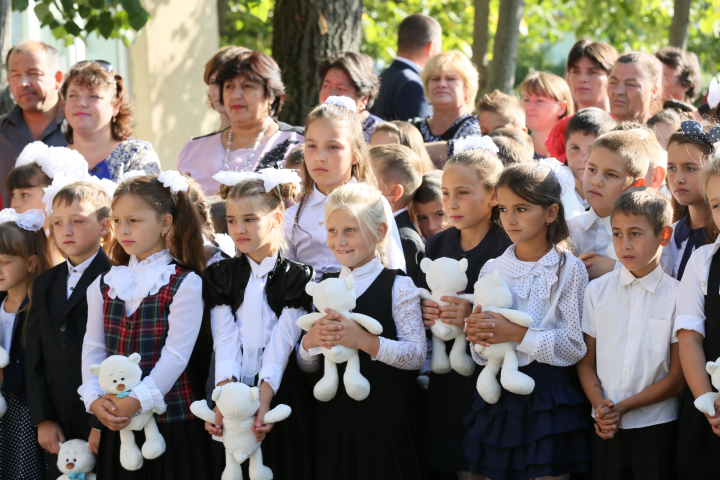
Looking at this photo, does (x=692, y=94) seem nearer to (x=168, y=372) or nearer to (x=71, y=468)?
(x=168, y=372)

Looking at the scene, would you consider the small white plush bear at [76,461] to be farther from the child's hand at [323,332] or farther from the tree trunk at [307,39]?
the tree trunk at [307,39]

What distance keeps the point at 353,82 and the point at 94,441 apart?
10.1ft

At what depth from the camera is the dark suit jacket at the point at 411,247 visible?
3723 millimetres

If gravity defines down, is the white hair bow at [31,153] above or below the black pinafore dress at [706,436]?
above

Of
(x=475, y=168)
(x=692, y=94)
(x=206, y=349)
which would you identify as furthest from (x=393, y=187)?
(x=692, y=94)

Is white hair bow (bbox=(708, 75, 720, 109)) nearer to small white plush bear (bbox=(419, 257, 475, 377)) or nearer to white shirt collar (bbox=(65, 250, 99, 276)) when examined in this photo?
small white plush bear (bbox=(419, 257, 475, 377))

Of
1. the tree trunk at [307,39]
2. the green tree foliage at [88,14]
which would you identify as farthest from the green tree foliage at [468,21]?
the green tree foliage at [88,14]

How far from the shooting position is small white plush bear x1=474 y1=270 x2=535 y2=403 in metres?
2.85

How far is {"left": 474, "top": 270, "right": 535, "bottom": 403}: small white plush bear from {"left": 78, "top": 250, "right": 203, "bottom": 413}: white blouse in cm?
126

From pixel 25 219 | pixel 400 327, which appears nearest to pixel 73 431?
pixel 25 219

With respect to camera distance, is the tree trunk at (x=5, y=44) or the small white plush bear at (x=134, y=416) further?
the tree trunk at (x=5, y=44)

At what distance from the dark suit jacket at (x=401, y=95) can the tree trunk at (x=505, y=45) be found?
1.75 meters

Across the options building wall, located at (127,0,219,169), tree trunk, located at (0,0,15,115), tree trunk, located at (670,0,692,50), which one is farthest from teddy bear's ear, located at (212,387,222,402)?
tree trunk, located at (670,0,692,50)

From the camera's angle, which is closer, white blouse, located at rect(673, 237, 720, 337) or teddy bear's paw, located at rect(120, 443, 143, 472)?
white blouse, located at rect(673, 237, 720, 337)
